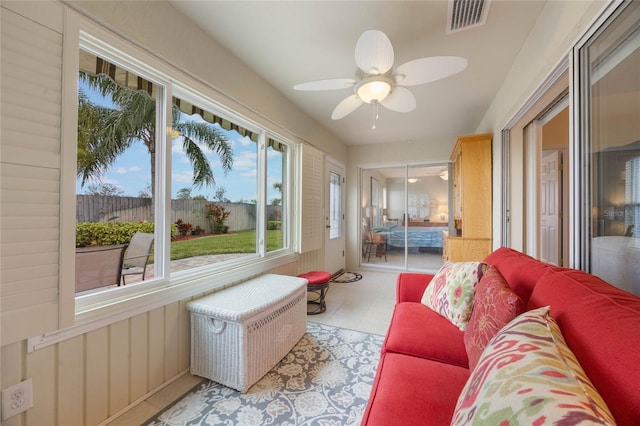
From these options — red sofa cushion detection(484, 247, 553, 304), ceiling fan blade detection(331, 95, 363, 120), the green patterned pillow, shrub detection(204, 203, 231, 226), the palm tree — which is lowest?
the green patterned pillow

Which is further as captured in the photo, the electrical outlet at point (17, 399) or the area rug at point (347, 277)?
the area rug at point (347, 277)

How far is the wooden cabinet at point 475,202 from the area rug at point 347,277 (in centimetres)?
166

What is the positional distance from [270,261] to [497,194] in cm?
262

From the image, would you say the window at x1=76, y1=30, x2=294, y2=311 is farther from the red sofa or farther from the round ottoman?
the red sofa

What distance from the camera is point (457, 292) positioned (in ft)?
4.74

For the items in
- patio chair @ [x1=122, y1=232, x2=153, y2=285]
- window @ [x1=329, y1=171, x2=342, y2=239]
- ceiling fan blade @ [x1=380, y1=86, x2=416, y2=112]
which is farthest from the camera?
window @ [x1=329, y1=171, x2=342, y2=239]

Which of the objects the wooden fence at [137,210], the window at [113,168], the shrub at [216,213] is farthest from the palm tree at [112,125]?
the shrub at [216,213]

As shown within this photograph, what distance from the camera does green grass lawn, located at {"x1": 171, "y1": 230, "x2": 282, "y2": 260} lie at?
6.18 ft

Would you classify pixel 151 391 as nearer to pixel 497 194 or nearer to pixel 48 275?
pixel 48 275

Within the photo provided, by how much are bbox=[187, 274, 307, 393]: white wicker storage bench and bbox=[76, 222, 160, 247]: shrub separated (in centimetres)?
59

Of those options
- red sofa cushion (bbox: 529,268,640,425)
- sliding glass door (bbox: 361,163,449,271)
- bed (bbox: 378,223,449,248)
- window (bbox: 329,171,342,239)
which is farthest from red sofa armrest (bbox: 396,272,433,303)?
bed (bbox: 378,223,449,248)

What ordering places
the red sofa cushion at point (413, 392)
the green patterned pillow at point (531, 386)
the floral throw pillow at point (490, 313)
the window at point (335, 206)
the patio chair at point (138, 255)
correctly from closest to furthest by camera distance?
the green patterned pillow at point (531, 386) → the red sofa cushion at point (413, 392) → the floral throw pillow at point (490, 313) → the patio chair at point (138, 255) → the window at point (335, 206)

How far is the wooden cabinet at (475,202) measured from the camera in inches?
114

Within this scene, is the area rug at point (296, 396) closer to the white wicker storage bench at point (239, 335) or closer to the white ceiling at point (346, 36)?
the white wicker storage bench at point (239, 335)
